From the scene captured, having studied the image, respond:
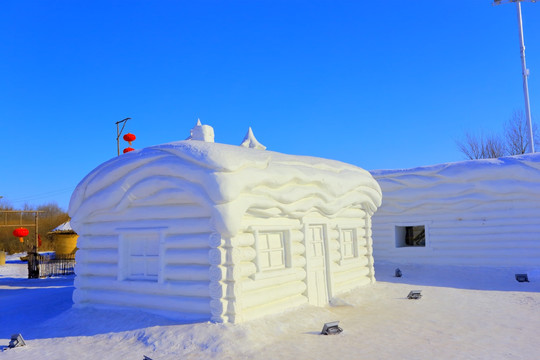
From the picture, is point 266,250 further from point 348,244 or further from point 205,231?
point 348,244

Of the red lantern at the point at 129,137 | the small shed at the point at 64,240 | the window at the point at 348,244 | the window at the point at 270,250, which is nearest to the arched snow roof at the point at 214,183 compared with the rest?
the window at the point at 270,250

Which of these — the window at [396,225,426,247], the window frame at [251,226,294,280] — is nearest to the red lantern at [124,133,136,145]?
the window frame at [251,226,294,280]

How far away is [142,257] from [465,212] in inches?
467

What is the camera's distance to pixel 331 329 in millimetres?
8477

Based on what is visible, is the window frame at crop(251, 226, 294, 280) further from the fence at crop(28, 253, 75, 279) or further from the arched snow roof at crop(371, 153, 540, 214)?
the fence at crop(28, 253, 75, 279)

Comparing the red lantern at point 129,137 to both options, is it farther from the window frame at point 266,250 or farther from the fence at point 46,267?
the window frame at point 266,250

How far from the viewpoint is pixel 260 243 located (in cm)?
928

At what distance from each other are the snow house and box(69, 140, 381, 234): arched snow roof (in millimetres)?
24

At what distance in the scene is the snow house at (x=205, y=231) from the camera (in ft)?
26.8

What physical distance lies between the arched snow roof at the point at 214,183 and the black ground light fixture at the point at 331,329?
2451mm

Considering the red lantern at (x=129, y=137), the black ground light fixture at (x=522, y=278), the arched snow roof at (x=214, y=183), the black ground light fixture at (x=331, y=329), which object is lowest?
the black ground light fixture at (x=522, y=278)

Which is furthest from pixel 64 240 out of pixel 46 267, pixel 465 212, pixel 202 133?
pixel 465 212

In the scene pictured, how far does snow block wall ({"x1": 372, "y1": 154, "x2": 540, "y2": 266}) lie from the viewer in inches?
604

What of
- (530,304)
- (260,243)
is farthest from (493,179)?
(260,243)
